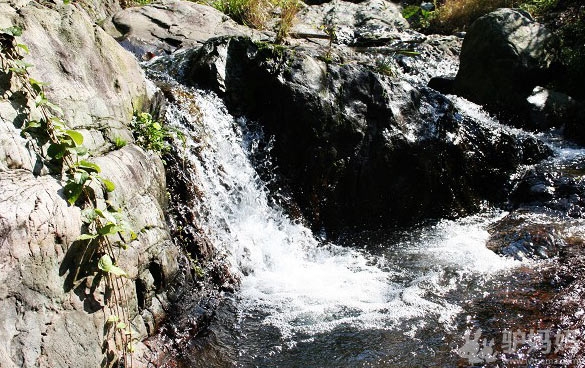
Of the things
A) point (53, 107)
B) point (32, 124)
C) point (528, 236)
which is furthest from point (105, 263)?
point (528, 236)

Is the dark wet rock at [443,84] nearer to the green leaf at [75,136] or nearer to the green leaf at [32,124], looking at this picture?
the green leaf at [75,136]

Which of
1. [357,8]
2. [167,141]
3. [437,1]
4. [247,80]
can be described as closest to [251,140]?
[247,80]

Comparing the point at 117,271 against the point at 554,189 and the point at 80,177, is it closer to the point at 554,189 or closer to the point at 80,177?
the point at 80,177

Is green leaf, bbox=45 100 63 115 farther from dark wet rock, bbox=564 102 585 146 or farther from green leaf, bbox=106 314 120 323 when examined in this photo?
dark wet rock, bbox=564 102 585 146

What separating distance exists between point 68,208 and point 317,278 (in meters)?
2.66

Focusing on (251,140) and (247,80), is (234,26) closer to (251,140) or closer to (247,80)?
(247,80)

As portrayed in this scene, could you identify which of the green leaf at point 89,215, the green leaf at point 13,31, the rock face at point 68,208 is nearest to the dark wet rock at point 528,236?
the rock face at point 68,208

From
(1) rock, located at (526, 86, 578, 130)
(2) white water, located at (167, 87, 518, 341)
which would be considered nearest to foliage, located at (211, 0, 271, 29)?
(2) white water, located at (167, 87, 518, 341)

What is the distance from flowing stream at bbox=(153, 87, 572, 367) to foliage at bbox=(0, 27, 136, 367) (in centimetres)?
89

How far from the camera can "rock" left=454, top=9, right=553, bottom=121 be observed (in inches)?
355

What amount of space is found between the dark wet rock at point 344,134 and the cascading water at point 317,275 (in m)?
0.35

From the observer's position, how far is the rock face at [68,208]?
255 centimetres

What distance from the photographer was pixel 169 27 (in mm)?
9055

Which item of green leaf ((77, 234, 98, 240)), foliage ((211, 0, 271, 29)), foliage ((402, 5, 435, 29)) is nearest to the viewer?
green leaf ((77, 234, 98, 240))
